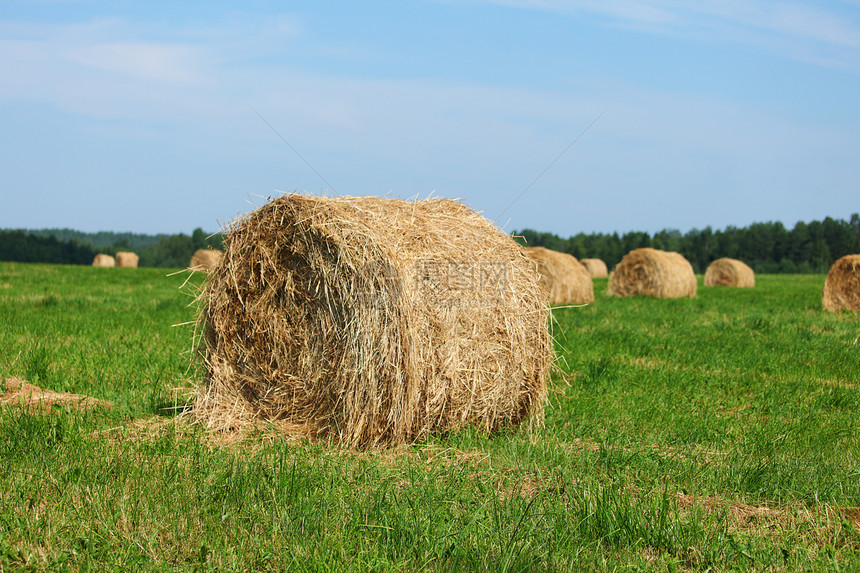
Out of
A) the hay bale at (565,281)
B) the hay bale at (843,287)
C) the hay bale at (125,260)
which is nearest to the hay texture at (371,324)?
the hay bale at (565,281)

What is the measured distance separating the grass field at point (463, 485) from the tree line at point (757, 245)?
59769 millimetres

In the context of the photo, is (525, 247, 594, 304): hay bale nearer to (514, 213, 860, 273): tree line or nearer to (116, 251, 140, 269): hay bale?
(116, 251, 140, 269): hay bale

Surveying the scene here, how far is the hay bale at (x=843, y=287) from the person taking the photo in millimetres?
16781

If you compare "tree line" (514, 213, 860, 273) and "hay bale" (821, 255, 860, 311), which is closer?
"hay bale" (821, 255, 860, 311)

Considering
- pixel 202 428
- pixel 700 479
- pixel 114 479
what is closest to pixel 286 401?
pixel 202 428

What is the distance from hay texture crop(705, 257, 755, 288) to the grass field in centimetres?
2417

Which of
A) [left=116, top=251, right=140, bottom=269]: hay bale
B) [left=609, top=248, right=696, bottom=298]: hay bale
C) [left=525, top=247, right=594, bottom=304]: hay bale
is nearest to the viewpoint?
[left=525, top=247, right=594, bottom=304]: hay bale

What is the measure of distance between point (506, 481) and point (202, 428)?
111 inches

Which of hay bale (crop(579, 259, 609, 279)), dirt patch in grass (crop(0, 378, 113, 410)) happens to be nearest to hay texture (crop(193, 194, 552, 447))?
dirt patch in grass (crop(0, 378, 113, 410))

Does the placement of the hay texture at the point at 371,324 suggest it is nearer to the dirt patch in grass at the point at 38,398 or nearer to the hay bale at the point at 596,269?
the dirt patch in grass at the point at 38,398

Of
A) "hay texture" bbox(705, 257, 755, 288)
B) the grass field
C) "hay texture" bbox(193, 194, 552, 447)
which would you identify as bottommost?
the grass field

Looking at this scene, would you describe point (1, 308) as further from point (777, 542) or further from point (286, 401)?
point (777, 542)

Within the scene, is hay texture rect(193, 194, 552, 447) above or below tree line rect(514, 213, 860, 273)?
below

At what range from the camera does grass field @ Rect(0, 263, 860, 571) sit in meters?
3.52
